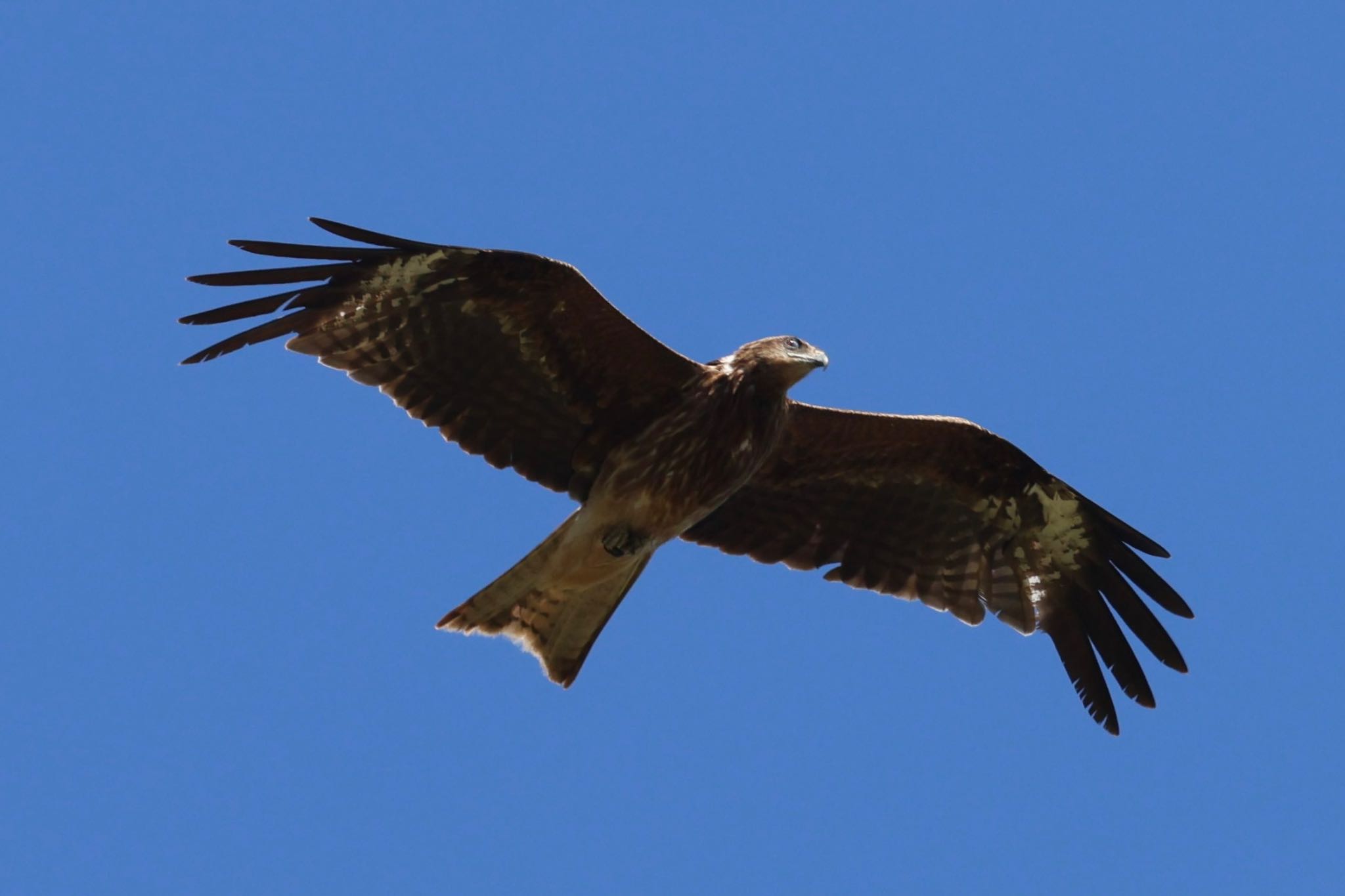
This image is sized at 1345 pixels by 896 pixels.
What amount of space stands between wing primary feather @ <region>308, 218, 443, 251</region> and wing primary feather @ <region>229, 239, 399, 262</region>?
0.53ft

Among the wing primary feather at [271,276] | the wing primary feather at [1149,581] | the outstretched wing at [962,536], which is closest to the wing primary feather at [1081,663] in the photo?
the outstretched wing at [962,536]

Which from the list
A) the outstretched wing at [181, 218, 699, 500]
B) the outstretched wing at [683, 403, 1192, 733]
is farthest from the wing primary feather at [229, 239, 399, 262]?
the outstretched wing at [683, 403, 1192, 733]

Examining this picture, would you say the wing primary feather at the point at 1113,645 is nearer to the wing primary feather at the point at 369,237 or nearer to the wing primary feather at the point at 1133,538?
the wing primary feather at the point at 1133,538

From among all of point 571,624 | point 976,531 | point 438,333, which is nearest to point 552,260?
point 438,333

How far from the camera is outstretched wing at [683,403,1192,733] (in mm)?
11914

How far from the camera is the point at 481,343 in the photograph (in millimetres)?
11195

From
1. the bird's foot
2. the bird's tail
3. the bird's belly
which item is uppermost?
the bird's belly

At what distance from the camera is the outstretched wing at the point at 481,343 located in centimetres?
1078

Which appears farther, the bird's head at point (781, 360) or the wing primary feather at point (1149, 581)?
the wing primary feather at point (1149, 581)

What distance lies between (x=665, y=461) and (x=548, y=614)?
116 centimetres

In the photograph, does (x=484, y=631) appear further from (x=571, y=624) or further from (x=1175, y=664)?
(x=1175, y=664)

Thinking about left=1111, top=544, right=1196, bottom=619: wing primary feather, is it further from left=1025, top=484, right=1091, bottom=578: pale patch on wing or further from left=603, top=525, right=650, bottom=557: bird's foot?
left=603, top=525, right=650, bottom=557: bird's foot

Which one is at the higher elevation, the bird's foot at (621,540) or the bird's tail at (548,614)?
the bird's foot at (621,540)

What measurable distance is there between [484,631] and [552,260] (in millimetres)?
2199
